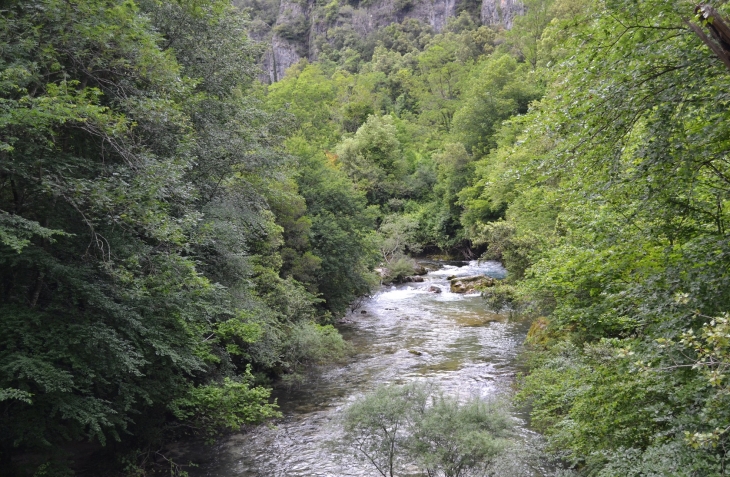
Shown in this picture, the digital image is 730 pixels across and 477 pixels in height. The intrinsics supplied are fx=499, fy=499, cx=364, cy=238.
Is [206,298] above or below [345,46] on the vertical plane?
below

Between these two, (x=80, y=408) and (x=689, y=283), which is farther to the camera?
(x=80, y=408)

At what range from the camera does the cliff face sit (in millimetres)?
87000

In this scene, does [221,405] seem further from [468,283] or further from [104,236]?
[468,283]

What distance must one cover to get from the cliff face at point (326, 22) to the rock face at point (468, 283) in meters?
66.0

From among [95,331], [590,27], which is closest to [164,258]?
[95,331]

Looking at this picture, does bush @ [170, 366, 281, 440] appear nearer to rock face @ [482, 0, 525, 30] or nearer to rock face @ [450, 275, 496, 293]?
rock face @ [450, 275, 496, 293]

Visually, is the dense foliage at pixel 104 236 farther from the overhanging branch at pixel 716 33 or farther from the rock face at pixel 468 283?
the rock face at pixel 468 283

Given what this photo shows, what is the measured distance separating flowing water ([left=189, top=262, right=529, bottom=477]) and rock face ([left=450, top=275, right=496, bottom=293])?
0.70m

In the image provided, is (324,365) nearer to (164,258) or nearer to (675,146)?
(164,258)

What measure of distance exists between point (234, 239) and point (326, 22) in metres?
96.1

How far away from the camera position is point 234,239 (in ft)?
38.5

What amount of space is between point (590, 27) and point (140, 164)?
22.5ft

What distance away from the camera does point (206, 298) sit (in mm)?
10773

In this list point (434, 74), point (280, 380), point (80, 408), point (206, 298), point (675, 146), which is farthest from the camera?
point (434, 74)
